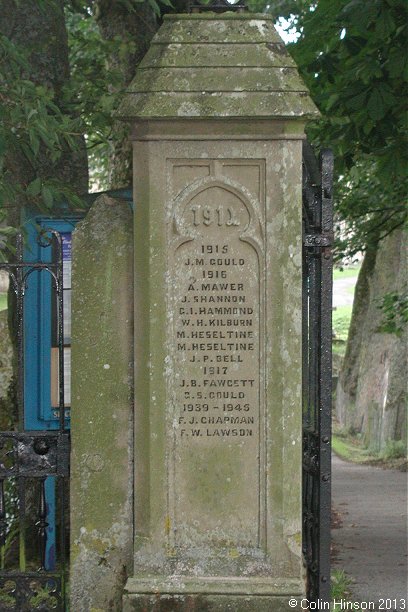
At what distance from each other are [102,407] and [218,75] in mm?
1654

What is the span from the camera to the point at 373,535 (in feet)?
34.7

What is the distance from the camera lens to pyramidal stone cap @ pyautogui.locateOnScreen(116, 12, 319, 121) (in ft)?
15.6

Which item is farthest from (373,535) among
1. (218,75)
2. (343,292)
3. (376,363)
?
(343,292)

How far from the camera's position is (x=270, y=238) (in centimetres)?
484

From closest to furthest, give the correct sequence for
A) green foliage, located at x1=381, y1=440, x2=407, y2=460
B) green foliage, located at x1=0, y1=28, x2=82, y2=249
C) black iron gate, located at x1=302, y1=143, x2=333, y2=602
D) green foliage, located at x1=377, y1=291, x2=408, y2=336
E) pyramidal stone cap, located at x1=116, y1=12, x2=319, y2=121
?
pyramidal stone cap, located at x1=116, y1=12, x2=319, y2=121 < black iron gate, located at x1=302, y1=143, x2=333, y2=602 < green foliage, located at x1=0, y1=28, x2=82, y2=249 < green foliage, located at x1=377, y1=291, x2=408, y2=336 < green foliage, located at x1=381, y1=440, x2=407, y2=460

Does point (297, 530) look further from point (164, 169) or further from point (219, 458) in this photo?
point (164, 169)

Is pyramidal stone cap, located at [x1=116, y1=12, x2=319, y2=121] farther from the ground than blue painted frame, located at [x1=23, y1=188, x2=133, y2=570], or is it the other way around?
pyramidal stone cap, located at [x1=116, y1=12, x2=319, y2=121]

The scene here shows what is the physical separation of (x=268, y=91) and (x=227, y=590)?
2304 millimetres

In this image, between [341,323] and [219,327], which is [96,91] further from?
[341,323]

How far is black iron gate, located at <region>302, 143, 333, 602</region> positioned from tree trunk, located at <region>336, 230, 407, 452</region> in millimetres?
13206

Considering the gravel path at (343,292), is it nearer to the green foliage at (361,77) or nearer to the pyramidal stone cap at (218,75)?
the green foliage at (361,77)

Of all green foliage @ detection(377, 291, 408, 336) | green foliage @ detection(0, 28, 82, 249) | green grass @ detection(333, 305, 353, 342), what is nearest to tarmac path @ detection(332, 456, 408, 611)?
green foliage @ detection(377, 291, 408, 336)

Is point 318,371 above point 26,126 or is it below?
below

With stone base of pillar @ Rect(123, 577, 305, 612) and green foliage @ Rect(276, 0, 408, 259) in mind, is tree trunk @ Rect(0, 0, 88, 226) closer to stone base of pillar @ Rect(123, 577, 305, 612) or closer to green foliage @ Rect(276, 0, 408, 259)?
green foliage @ Rect(276, 0, 408, 259)
